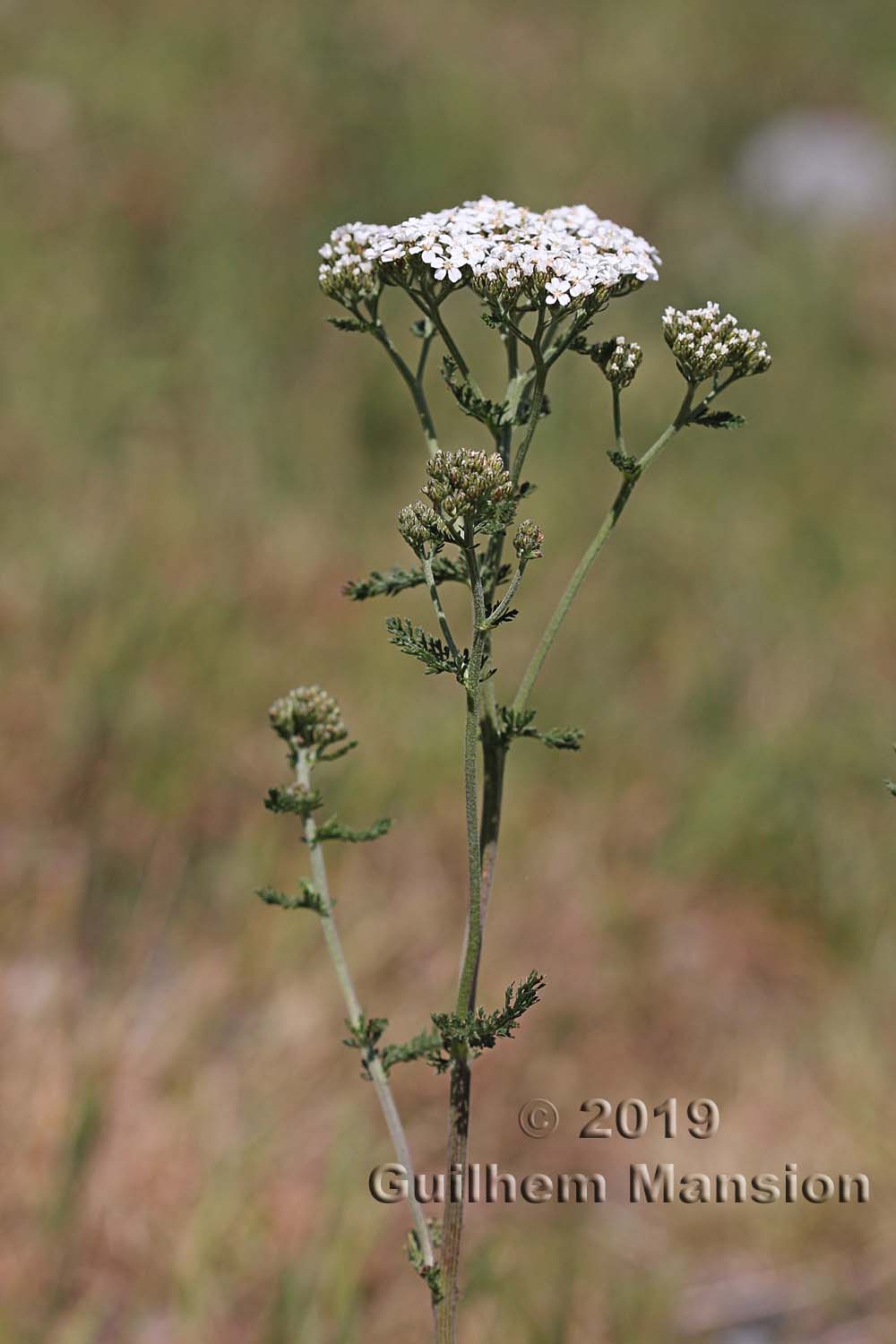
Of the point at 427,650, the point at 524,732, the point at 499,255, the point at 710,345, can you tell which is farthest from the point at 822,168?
the point at 427,650

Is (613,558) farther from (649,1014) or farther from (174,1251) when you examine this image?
(174,1251)

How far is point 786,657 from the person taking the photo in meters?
8.13

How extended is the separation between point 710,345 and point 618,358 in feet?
0.58

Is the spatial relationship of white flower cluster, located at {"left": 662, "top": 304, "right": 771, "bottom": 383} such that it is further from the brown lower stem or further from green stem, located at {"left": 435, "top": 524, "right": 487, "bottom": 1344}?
the brown lower stem

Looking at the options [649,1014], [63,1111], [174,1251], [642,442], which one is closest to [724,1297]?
[649,1014]

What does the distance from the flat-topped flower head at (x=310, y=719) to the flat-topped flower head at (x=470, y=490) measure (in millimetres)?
705

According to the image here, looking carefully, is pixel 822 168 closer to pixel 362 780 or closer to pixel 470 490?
pixel 362 780

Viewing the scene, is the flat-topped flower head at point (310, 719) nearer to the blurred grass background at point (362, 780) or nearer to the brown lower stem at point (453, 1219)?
the brown lower stem at point (453, 1219)

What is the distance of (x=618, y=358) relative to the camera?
7.62ft

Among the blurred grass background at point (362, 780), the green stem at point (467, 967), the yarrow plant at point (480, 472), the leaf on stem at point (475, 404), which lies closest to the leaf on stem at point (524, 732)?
the yarrow plant at point (480, 472)

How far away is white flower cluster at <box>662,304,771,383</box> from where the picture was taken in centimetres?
229

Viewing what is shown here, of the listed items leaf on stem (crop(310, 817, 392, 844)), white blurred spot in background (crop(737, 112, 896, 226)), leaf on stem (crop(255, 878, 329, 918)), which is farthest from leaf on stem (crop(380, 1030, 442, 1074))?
white blurred spot in background (crop(737, 112, 896, 226))

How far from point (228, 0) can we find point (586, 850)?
1383 centimetres

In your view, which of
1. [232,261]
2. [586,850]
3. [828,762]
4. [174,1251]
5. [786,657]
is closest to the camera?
[174,1251]
